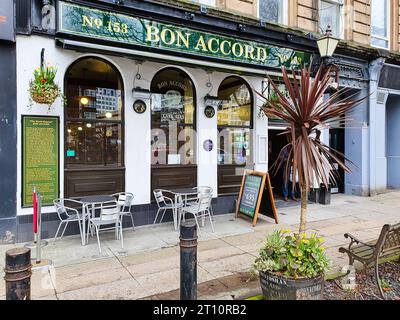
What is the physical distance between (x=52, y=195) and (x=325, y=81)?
17.6 ft

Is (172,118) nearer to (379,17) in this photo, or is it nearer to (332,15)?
(332,15)

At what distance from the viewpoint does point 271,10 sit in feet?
30.9

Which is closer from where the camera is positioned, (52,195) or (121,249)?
(121,249)

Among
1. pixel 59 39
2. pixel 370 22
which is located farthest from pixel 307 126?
pixel 370 22

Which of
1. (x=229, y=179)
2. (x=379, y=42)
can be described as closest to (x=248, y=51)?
(x=229, y=179)

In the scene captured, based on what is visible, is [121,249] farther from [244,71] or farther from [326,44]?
[326,44]

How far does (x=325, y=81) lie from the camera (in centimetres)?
369

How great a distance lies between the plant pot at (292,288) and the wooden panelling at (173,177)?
4440 mm

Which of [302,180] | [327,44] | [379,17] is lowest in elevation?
[302,180]

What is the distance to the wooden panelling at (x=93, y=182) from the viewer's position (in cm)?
636

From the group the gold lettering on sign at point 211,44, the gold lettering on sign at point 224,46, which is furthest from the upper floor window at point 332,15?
the gold lettering on sign at point 211,44

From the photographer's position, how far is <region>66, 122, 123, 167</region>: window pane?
6480mm

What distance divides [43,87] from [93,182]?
85.5 inches

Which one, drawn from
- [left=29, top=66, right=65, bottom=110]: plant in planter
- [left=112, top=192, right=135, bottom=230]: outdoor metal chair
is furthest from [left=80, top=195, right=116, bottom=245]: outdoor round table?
[left=29, top=66, right=65, bottom=110]: plant in planter
